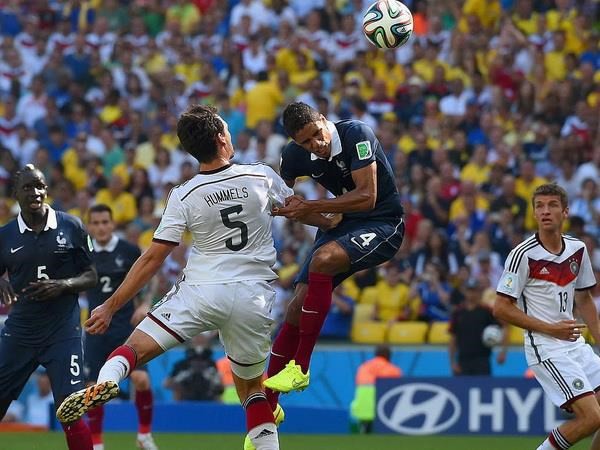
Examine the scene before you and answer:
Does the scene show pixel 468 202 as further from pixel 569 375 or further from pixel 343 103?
pixel 569 375

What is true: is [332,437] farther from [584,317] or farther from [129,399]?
[584,317]

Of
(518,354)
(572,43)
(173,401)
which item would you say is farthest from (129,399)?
(572,43)

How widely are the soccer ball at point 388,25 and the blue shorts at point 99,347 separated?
Result: 186 inches

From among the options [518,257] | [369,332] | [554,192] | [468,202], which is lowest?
[369,332]

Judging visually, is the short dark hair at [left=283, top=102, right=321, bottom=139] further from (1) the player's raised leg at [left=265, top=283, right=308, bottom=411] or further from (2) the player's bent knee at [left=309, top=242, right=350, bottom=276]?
(1) the player's raised leg at [left=265, top=283, right=308, bottom=411]

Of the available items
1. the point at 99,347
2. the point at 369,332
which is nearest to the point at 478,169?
the point at 369,332

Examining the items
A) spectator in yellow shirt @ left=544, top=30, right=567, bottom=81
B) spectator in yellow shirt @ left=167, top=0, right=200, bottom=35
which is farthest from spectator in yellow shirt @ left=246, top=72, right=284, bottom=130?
spectator in yellow shirt @ left=544, top=30, right=567, bottom=81

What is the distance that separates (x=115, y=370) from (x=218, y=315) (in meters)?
0.79

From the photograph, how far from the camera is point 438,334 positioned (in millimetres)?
17953

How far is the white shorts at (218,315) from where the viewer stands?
8.99 m

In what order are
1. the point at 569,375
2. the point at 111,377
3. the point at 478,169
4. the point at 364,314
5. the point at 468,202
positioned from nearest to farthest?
the point at 111,377 → the point at 569,375 → the point at 364,314 → the point at 468,202 → the point at 478,169

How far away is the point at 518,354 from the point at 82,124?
9.50 m

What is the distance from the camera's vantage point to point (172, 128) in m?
22.5

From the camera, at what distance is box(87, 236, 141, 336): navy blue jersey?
13.6 metres
